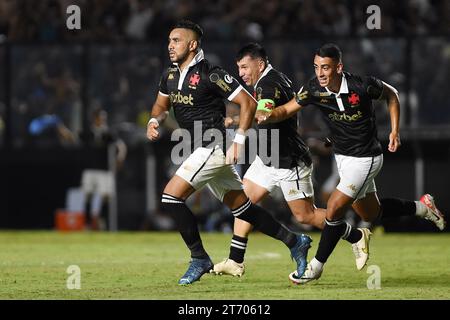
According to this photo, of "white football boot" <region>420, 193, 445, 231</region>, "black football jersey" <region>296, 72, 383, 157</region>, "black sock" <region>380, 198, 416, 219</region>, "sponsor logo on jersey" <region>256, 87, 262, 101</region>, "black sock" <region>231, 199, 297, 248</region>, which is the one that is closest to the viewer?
"black football jersey" <region>296, 72, 383, 157</region>

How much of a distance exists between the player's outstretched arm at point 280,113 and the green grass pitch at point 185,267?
1.51 meters

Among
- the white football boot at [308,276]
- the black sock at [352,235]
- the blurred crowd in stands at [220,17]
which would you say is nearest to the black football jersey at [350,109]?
the black sock at [352,235]

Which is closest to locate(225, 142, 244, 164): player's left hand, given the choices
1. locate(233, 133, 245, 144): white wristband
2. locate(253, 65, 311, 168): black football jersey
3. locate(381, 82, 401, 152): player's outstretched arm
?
locate(233, 133, 245, 144): white wristband

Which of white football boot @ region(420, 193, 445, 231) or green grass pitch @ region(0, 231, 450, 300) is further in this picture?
white football boot @ region(420, 193, 445, 231)

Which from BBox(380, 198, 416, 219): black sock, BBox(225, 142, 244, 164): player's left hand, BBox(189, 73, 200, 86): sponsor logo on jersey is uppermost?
BBox(189, 73, 200, 86): sponsor logo on jersey

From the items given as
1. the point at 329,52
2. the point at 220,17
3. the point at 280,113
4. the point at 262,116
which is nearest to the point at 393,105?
the point at 329,52

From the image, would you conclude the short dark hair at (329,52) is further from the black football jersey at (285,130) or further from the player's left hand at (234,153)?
the player's left hand at (234,153)

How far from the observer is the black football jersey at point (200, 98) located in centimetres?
1038

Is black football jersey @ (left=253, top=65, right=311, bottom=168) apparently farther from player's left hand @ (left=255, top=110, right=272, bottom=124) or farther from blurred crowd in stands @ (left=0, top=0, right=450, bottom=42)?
blurred crowd in stands @ (left=0, top=0, right=450, bottom=42)

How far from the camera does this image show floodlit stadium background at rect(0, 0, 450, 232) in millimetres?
18703

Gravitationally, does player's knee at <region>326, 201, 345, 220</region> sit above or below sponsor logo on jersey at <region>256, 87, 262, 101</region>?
below

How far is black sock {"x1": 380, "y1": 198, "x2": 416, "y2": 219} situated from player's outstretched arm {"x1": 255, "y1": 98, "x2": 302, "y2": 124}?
1.70 metres

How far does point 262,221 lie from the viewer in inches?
431

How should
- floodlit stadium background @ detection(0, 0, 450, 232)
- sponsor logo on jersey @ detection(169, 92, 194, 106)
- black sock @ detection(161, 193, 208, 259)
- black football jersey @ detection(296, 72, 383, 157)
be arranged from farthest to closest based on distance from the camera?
floodlit stadium background @ detection(0, 0, 450, 232), sponsor logo on jersey @ detection(169, 92, 194, 106), black sock @ detection(161, 193, 208, 259), black football jersey @ detection(296, 72, 383, 157)
